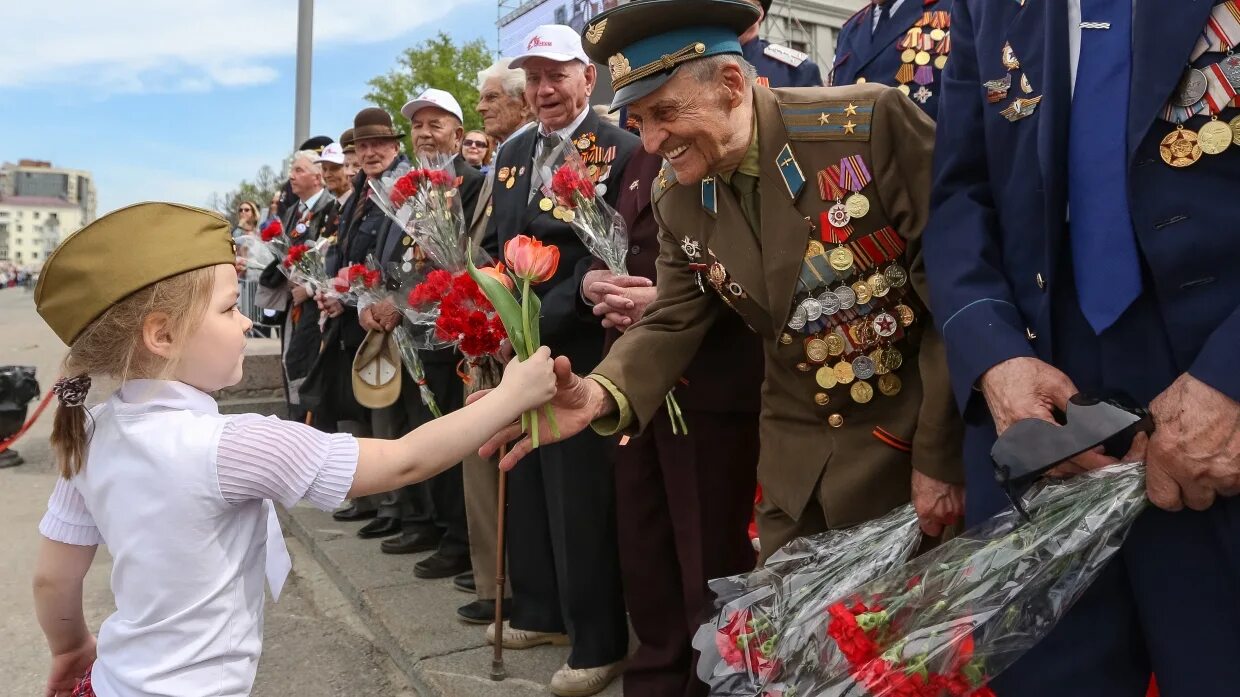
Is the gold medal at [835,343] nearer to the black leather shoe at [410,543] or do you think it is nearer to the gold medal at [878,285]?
the gold medal at [878,285]

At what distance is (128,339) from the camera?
179cm

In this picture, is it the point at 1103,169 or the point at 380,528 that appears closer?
the point at 1103,169

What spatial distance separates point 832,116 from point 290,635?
339 cm

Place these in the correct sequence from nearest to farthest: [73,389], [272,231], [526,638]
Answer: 1. [73,389]
2. [526,638]
3. [272,231]

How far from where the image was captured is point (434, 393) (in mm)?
4953

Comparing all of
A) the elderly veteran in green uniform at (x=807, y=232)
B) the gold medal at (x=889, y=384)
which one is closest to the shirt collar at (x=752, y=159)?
the elderly veteran in green uniform at (x=807, y=232)

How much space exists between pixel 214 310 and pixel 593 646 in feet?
6.87

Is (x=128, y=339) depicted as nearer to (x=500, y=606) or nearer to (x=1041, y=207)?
(x=1041, y=207)

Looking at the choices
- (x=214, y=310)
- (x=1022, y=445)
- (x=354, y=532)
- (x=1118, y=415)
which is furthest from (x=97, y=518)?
(x=354, y=532)

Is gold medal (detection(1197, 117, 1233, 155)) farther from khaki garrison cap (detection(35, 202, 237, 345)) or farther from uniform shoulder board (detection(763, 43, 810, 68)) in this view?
uniform shoulder board (detection(763, 43, 810, 68))

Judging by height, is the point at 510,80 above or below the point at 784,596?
above

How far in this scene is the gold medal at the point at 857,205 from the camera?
218cm

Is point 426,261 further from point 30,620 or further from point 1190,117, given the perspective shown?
point 1190,117

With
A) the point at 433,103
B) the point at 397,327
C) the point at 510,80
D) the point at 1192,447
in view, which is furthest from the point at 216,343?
the point at 433,103
